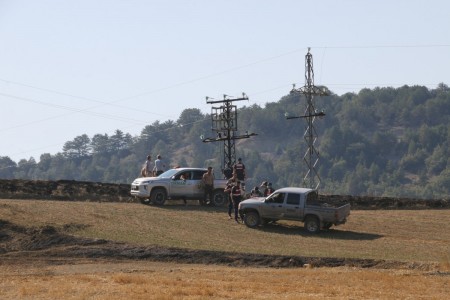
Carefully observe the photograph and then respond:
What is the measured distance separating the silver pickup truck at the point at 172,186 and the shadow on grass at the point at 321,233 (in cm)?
434

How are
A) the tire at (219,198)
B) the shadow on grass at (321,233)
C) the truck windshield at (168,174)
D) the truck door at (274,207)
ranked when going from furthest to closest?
1. the tire at (219,198)
2. the truck windshield at (168,174)
3. the truck door at (274,207)
4. the shadow on grass at (321,233)

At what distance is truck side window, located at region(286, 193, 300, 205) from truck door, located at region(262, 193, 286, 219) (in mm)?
237

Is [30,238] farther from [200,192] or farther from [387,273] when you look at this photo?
[387,273]

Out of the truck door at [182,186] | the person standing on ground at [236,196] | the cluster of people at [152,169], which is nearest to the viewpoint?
the person standing on ground at [236,196]

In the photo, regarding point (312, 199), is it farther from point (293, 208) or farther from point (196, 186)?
point (196, 186)

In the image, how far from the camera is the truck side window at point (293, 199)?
39.6m

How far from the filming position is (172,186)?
4381 cm

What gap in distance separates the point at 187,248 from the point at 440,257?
27.7 feet

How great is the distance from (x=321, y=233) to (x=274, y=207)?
2069 mm

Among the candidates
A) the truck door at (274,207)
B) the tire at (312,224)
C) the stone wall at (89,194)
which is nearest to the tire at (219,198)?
the stone wall at (89,194)

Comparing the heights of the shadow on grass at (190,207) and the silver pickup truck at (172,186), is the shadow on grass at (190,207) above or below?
below

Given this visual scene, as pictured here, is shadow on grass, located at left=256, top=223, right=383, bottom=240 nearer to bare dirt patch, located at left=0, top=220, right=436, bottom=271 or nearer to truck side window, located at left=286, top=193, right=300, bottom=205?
truck side window, located at left=286, top=193, right=300, bottom=205

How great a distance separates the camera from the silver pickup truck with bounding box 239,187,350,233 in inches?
1540

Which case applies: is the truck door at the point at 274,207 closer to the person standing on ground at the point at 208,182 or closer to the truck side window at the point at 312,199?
the truck side window at the point at 312,199
